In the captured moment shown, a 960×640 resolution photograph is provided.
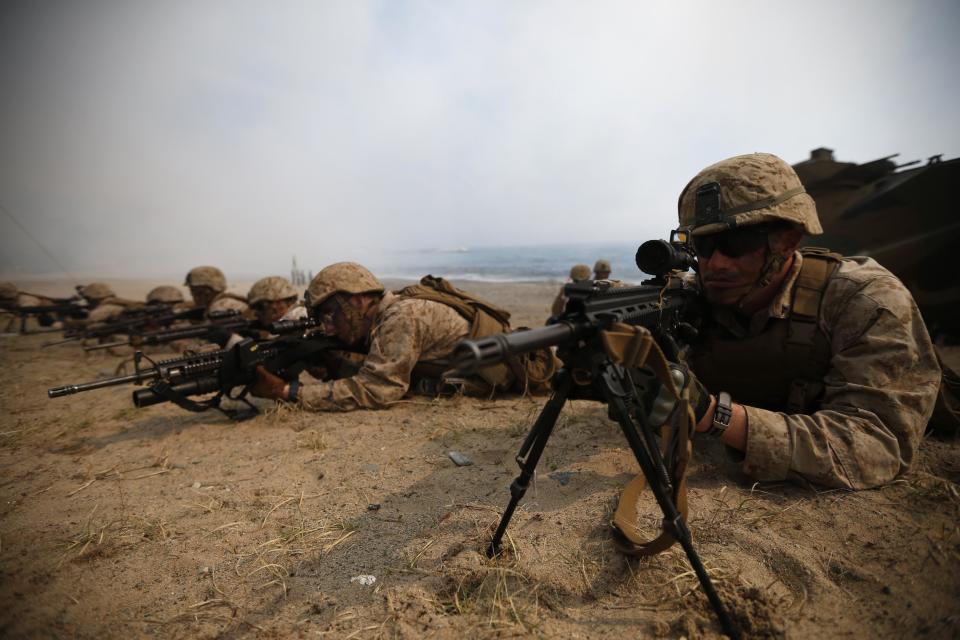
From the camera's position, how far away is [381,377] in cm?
479

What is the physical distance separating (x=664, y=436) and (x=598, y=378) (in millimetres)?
853

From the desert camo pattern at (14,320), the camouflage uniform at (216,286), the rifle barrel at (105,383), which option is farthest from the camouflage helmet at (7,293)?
the rifle barrel at (105,383)

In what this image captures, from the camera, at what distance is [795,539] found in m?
2.16

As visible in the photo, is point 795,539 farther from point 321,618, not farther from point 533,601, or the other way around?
point 321,618

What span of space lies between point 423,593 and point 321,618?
45 centimetres

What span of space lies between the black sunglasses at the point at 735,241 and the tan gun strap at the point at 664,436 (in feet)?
4.15

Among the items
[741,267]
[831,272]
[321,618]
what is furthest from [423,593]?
[831,272]

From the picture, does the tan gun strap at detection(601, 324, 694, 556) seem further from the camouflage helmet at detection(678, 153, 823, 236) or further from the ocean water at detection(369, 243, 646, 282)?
the ocean water at detection(369, 243, 646, 282)

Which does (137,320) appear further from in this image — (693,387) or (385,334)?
(693,387)

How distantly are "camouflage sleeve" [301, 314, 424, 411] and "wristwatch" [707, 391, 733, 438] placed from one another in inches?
126

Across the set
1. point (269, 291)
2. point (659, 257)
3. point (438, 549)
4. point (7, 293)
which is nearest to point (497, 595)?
point (438, 549)

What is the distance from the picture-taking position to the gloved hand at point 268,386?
4.79 m

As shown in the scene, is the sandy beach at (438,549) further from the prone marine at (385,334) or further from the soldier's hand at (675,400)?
the prone marine at (385,334)

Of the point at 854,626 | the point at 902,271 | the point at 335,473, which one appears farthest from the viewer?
the point at 902,271
